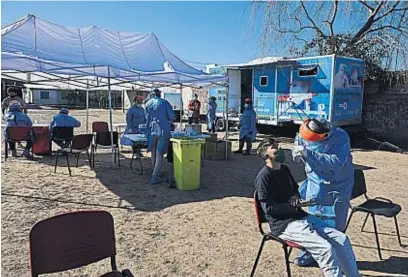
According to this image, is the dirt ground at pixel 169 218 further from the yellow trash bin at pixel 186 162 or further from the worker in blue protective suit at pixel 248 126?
the worker in blue protective suit at pixel 248 126

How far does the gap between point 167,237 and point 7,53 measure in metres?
4.51

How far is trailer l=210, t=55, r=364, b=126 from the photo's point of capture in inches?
447

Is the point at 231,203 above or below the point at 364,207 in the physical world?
below

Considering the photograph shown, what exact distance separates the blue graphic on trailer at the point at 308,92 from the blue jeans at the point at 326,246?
29.3 ft

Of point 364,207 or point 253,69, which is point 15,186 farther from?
point 253,69

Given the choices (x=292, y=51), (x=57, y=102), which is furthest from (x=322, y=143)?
(x=57, y=102)

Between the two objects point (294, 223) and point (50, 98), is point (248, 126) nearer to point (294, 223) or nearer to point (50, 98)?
point (294, 223)

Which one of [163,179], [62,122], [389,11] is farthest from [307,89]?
[62,122]

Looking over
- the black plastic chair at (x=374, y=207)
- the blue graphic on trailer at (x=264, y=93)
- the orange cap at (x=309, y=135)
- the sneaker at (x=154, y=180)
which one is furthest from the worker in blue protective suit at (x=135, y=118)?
the orange cap at (x=309, y=135)

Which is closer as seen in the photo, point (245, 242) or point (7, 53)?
point (245, 242)

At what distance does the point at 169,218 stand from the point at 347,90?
30.4 ft

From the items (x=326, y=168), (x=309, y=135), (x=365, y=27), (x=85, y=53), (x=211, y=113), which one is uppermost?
(x=365, y=27)

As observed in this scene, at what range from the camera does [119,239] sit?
4.05 m

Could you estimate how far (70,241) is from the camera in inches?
84.0
